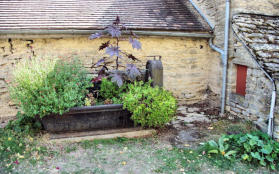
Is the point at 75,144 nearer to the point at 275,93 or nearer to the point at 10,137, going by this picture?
the point at 10,137

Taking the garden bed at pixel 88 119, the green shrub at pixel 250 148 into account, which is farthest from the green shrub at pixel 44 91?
the green shrub at pixel 250 148

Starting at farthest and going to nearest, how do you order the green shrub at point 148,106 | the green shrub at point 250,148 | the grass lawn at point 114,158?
1. the green shrub at point 148,106
2. the green shrub at point 250,148
3. the grass lawn at point 114,158

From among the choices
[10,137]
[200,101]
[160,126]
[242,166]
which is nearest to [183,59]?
[200,101]

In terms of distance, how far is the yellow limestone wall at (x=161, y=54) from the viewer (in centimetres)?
520

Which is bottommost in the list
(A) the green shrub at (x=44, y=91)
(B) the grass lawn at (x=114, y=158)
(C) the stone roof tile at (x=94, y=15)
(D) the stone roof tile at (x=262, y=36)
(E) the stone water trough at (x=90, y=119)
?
(B) the grass lawn at (x=114, y=158)

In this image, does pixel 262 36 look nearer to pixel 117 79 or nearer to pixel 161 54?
pixel 161 54

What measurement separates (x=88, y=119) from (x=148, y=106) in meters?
1.05

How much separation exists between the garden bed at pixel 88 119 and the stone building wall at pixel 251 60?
241cm

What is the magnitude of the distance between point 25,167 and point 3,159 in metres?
0.44

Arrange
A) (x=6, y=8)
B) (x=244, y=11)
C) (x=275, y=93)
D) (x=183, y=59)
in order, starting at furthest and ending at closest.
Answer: (x=183, y=59) → (x=6, y=8) → (x=244, y=11) → (x=275, y=93)

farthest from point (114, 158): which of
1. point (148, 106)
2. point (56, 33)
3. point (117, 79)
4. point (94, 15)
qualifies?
point (94, 15)

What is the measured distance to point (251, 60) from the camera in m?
4.76

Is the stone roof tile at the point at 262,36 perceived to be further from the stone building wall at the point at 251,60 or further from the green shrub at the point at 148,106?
the green shrub at the point at 148,106

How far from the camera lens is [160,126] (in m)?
4.54
